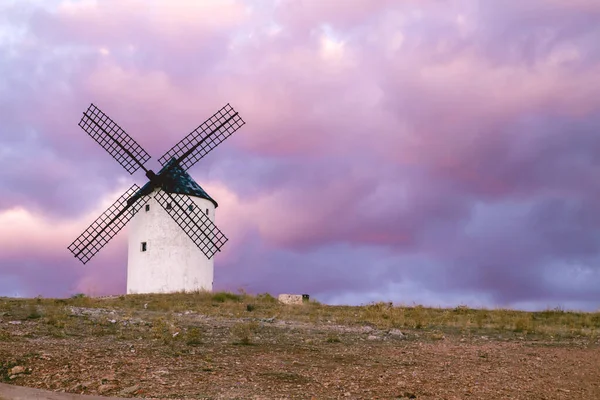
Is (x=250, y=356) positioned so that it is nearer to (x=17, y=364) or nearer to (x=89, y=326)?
(x=17, y=364)

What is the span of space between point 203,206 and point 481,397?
1040 inches

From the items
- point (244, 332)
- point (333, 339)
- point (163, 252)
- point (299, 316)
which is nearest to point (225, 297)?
point (163, 252)

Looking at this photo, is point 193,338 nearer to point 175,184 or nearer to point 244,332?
point 244,332

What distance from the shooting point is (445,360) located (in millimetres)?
14688

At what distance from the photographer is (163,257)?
35375mm

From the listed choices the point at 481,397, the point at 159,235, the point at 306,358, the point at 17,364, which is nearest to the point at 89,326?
the point at 17,364

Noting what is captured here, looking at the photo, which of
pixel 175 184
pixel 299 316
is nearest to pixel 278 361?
pixel 299 316

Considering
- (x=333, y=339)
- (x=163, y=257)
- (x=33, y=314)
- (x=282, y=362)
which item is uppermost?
(x=163, y=257)

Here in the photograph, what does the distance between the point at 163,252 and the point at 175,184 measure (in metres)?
3.53

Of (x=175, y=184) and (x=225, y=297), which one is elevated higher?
(x=175, y=184)

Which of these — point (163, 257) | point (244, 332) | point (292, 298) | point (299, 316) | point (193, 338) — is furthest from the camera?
point (163, 257)

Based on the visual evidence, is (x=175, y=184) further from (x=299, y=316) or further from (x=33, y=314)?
(x=33, y=314)

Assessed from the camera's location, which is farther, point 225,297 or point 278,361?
point 225,297

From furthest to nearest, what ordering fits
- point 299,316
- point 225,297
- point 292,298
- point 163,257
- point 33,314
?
point 163,257
point 292,298
point 225,297
point 299,316
point 33,314
